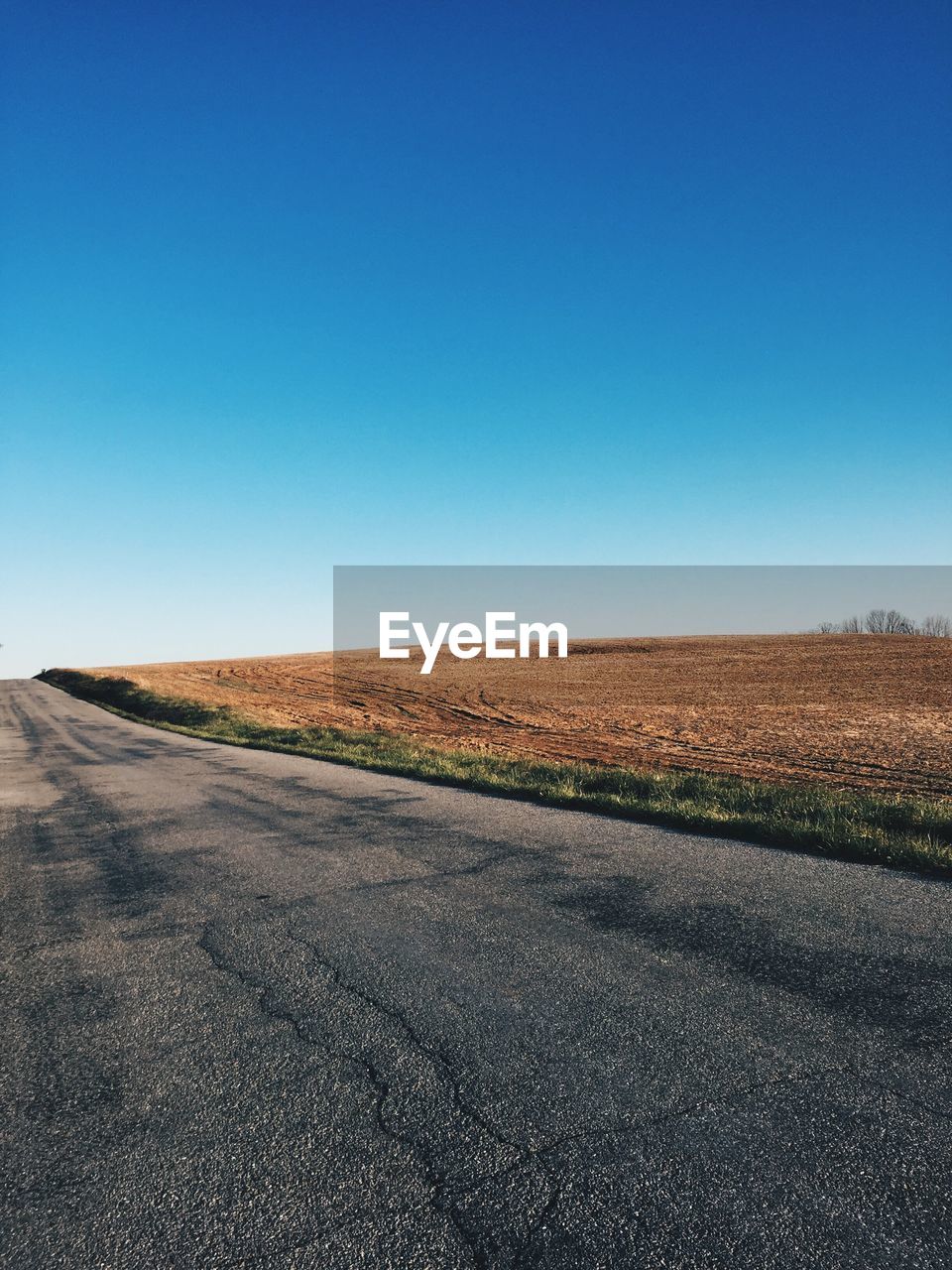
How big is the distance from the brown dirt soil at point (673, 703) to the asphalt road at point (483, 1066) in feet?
35.4

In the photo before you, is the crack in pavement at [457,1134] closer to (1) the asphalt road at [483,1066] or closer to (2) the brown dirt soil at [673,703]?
(1) the asphalt road at [483,1066]

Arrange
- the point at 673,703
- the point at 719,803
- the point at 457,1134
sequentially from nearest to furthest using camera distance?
the point at 457,1134, the point at 719,803, the point at 673,703

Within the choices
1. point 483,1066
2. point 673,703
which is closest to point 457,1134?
point 483,1066

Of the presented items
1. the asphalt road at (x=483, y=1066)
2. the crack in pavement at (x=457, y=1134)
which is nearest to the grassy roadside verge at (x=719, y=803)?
the asphalt road at (x=483, y=1066)

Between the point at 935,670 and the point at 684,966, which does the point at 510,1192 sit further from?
the point at 935,670

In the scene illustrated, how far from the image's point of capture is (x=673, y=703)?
3250 centimetres

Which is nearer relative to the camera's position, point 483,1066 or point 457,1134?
point 457,1134

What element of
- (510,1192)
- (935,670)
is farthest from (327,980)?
(935,670)

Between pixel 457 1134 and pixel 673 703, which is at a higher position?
pixel 457 1134

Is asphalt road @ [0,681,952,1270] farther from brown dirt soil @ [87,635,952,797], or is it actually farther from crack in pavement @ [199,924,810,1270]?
brown dirt soil @ [87,635,952,797]

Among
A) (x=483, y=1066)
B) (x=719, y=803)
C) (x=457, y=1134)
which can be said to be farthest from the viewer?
(x=719, y=803)

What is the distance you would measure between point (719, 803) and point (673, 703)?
79.8ft

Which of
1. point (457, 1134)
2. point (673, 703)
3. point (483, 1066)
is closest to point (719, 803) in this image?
point (483, 1066)

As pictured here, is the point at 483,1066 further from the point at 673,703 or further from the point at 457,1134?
the point at 673,703
